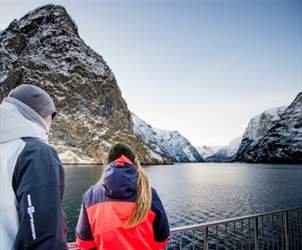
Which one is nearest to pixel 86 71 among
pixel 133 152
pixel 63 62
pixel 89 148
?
pixel 63 62

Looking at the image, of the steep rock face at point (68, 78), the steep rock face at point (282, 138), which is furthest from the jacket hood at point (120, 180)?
the steep rock face at point (282, 138)

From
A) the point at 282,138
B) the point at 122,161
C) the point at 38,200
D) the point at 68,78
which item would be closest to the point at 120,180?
the point at 122,161

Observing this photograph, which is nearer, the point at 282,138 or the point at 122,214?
the point at 122,214

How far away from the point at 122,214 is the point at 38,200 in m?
1.08

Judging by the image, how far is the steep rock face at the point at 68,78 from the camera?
441ft

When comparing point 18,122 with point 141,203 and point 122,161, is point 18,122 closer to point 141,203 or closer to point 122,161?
point 122,161

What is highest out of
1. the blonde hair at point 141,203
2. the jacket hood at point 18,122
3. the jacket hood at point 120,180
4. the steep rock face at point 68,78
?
the steep rock face at point 68,78

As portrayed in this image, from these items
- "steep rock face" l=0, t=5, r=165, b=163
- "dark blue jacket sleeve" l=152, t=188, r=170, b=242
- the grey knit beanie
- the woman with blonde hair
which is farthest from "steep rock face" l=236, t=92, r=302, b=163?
the grey knit beanie

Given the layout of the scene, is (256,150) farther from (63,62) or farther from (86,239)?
(86,239)

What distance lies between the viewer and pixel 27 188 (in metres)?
1.48

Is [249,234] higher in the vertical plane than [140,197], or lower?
lower

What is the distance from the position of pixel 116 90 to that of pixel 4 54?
6643cm

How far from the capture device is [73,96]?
153875 millimetres

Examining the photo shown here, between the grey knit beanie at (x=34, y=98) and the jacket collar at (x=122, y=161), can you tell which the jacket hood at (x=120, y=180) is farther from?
the grey knit beanie at (x=34, y=98)
